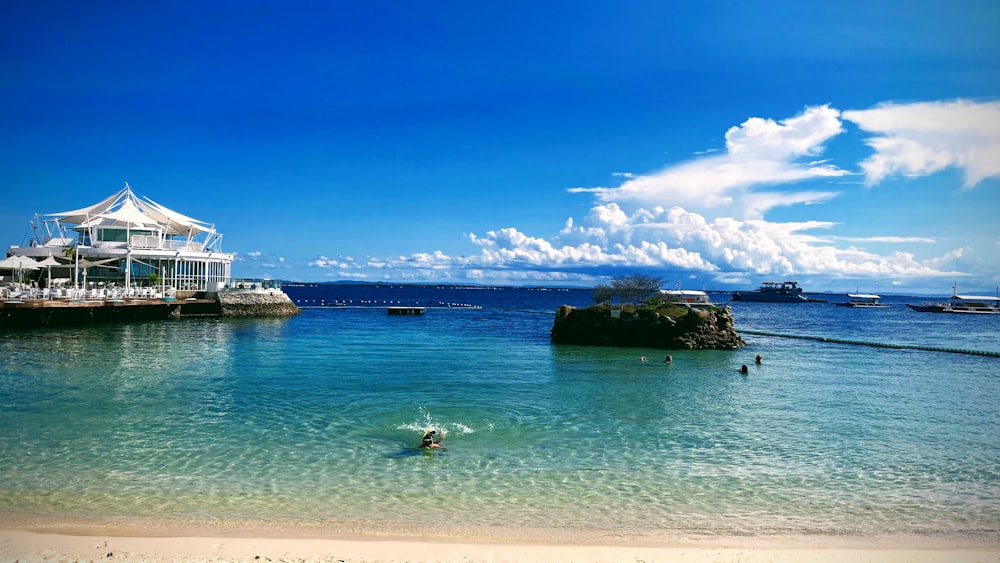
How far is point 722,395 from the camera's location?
23.6 m

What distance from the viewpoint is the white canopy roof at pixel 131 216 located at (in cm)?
6284

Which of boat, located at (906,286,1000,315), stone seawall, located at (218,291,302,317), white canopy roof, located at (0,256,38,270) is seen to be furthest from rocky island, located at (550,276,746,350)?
boat, located at (906,286,1000,315)

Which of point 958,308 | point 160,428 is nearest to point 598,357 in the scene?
point 160,428

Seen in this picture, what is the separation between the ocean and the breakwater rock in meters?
8.68

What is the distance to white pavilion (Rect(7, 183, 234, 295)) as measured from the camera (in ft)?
194

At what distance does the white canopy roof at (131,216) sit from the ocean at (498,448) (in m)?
36.8

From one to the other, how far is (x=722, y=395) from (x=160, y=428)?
19.5 m

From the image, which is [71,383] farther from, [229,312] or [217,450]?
[229,312]

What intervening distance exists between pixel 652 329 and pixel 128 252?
5102cm

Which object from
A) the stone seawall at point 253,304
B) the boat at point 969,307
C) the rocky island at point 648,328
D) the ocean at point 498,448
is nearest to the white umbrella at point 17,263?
the stone seawall at point 253,304

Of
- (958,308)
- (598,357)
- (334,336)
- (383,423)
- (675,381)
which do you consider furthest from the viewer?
(958,308)

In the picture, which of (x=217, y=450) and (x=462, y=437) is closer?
(x=217, y=450)

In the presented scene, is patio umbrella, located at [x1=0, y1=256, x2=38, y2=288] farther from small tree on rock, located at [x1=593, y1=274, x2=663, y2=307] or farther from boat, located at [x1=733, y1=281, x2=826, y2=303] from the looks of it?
boat, located at [x1=733, y1=281, x2=826, y2=303]

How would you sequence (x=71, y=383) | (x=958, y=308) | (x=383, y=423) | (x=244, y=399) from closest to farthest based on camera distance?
(x=383, y=423) < (x=244, y=399) < (x=71, y=383) < (x=958, y=308)
